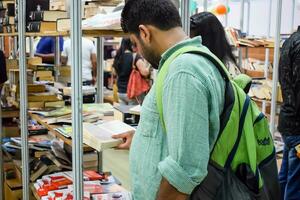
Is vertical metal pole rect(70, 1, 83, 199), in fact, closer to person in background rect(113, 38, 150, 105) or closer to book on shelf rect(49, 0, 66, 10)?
book on shelf rect(49, 0, 66, 10)

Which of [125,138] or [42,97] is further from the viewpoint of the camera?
[42,97]

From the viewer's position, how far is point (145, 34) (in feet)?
4.41

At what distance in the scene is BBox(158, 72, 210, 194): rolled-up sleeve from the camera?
3.88ft

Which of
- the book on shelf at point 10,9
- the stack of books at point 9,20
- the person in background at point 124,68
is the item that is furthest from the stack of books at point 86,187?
the person in background at point 124,68

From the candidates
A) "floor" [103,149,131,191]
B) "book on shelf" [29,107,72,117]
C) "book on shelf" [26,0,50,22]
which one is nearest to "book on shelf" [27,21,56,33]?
"book on shelf" [26,0,50,22]

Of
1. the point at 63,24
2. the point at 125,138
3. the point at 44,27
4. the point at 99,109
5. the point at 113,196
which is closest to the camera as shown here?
the point at 125,138

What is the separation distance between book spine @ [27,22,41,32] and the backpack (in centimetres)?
144

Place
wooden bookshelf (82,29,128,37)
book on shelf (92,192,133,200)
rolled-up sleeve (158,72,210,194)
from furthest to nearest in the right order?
book on shelf (92,192,133,200) < wooden bookshelf (82,29,128,37) < rolled-up sleeve (158,72,210,194)

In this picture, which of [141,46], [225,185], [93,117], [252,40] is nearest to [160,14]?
[141,46]

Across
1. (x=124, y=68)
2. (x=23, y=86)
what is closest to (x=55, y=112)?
(x=23, y=86)

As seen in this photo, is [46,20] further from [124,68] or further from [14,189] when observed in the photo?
[124,68]

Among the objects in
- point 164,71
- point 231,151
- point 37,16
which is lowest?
point 231,151

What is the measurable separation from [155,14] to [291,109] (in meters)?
1.60

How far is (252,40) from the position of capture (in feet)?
14.9
